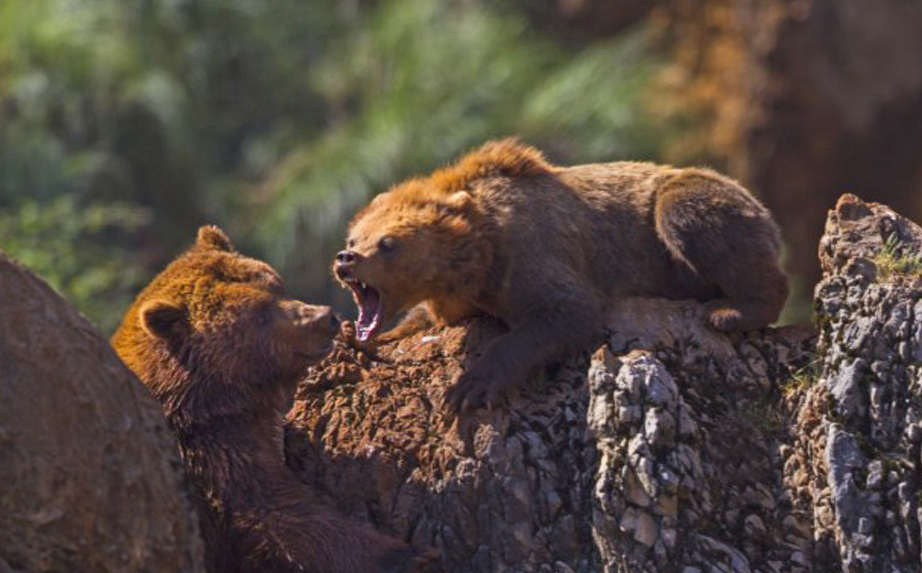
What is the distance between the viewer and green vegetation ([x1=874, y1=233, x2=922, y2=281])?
716cm

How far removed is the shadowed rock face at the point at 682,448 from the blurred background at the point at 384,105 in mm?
10585

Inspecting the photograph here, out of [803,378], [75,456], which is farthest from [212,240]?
[803,378]

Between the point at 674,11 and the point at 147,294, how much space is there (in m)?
13.8

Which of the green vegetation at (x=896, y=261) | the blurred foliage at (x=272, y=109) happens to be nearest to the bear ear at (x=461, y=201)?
the green vegetation at (x=896, y=261)

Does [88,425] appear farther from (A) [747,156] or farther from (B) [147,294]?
(A) [747,156]

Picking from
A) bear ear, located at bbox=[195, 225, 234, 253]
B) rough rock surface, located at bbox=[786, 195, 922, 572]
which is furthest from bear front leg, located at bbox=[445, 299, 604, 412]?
bear ear, located at bbox=[195, 225, 234, 253]

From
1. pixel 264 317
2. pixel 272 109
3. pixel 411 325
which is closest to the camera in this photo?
pixel 264 317

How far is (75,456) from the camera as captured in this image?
6520 mm

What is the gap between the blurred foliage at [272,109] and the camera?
21000 mm

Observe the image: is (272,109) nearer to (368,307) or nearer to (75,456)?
(368,307)

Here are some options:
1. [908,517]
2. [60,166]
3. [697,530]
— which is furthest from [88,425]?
[60,166]

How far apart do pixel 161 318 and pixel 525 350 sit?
1518mm

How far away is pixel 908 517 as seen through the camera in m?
6.69

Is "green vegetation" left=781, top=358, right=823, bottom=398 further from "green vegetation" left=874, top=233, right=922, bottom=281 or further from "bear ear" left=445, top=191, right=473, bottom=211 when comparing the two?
"bear ear" left=445, top=191, right=473, bottom=211
